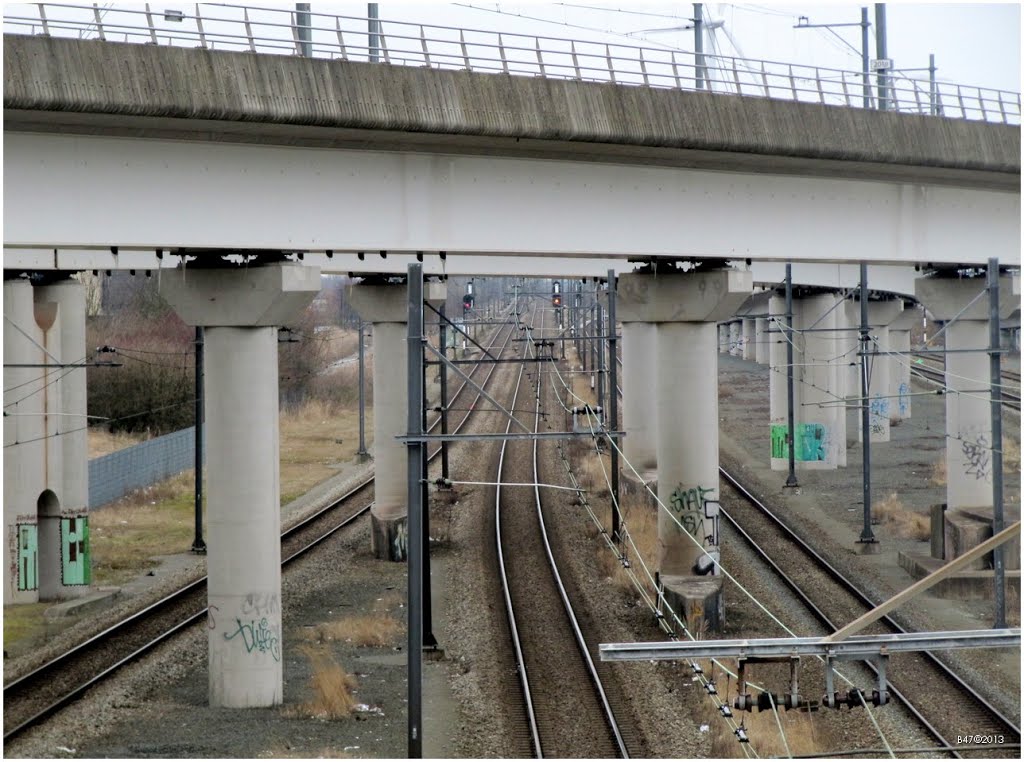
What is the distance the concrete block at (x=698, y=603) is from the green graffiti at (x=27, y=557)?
11257 millimetres

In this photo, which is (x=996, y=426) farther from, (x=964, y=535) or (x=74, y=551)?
(x=74, y=551)

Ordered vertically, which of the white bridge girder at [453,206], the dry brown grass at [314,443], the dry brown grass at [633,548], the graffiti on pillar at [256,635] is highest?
the white bridge girder at [453,206]

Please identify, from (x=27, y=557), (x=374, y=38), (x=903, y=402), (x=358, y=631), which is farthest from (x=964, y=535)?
(x=903, y=402)

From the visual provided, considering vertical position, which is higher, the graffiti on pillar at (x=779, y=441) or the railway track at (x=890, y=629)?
the graffiti on pillar at (x=779, y=441)

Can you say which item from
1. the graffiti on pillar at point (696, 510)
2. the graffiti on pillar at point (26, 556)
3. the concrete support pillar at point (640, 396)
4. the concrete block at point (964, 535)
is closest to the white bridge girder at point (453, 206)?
the graffiti on pillar at point (696, 510)

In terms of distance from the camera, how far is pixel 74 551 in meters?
24.8

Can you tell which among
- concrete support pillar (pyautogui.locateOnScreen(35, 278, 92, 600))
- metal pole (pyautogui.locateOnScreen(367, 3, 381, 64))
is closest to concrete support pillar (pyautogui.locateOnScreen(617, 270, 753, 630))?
metal pole (pyautogui.locateOnScreen(367, 3, 381, 64))

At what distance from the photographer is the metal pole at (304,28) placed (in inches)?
620

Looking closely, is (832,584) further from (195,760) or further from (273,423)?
(195,760)

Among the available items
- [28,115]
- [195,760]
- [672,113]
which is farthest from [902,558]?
[28,115]

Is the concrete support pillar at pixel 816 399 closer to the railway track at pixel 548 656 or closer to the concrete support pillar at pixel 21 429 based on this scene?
the railway track at pixel 548 656

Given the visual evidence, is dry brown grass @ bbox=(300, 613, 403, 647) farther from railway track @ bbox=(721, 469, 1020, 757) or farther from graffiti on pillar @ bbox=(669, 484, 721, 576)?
railway track @ bbox=(721, 469, 1020, 757)

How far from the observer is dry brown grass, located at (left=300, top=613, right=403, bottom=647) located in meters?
22.1

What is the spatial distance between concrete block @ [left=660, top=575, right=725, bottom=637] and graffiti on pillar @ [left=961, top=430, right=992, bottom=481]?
735 centimetres
